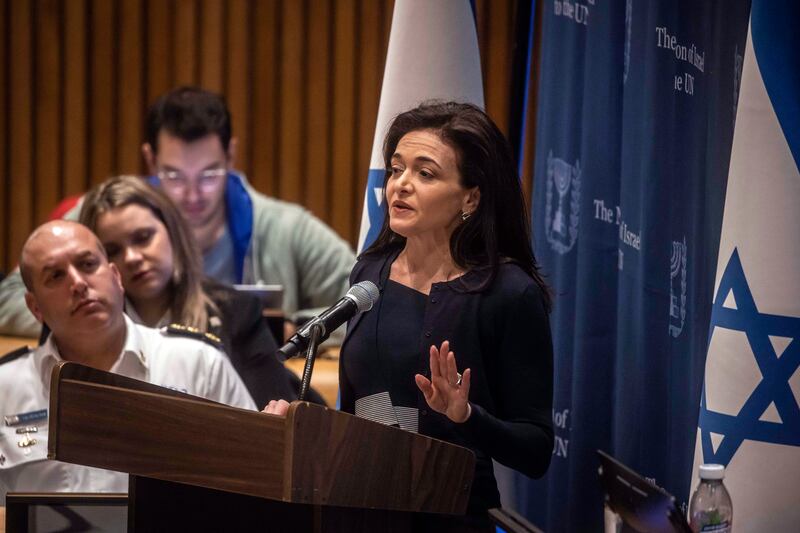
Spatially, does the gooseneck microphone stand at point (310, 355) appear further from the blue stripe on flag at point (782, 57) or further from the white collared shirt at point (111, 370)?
the white collared shirt at point (111, 370)

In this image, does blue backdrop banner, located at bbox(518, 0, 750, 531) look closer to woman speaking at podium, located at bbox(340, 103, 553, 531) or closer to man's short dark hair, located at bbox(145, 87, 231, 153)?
woman speaking at podium, located at bbox(340, 103, 553, 531)

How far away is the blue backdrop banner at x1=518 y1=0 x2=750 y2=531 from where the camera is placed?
2.38m

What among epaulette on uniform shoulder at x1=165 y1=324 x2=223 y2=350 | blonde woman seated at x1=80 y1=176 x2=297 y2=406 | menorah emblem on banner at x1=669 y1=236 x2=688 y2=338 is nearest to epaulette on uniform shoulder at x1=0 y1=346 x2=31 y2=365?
epaulette on uniform shoulder at x1=165 y1=324 x2=223 y2=350

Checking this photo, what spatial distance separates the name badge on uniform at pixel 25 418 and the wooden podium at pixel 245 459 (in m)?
1.07

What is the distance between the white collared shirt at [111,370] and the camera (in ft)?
9.13

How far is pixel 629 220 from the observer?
102 inches

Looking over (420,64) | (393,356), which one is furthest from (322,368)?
(393,356)

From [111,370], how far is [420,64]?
1.04m

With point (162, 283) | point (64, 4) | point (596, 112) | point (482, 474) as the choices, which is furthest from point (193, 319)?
point (64, 4)

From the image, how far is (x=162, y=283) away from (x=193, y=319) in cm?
14

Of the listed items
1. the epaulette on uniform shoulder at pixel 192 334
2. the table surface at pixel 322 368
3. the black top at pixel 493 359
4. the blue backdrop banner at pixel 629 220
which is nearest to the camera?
the black top at pixel 493 359

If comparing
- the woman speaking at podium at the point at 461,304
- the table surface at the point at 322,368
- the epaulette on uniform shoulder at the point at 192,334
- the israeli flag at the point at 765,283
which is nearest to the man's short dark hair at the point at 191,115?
the table surface at the point at 322,368

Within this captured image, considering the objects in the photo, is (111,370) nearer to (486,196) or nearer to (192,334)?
(192,334)

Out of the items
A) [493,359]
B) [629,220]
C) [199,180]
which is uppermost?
[199,180]
